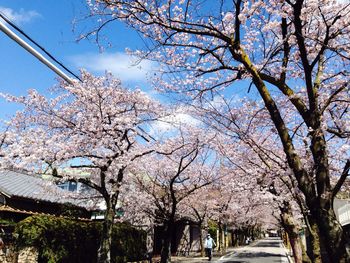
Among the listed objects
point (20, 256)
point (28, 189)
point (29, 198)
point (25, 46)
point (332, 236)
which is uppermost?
point (25, 46)

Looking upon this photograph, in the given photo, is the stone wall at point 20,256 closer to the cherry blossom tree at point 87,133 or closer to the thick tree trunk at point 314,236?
the cherry blossom tree at point 87,133

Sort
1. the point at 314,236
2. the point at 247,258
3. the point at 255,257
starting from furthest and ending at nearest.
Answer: the point at 255,257
the point at 247,258
the point at 314,236

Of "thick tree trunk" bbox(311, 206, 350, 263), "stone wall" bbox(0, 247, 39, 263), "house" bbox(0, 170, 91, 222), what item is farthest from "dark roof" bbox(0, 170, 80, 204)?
"thick tree trunk" bbox(311, 206, 350, 263)

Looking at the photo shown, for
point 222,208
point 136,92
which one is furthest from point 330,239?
point 222,208

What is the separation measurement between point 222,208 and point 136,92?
24.1 meters

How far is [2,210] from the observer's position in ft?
54.9

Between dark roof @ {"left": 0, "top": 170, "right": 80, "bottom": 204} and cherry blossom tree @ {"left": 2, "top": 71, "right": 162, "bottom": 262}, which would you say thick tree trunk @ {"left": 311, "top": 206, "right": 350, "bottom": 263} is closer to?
cherry blossom tree @ {"left": 2, "top": 71, "right": 162, "bottom": 262}

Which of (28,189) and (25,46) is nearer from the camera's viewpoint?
(25,46)

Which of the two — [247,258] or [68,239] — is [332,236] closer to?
[68,239]

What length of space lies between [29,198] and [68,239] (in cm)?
482

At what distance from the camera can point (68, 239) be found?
16.5m

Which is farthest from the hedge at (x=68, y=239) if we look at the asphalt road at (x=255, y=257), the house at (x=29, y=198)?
the asphalt road at (x=255, y=257)

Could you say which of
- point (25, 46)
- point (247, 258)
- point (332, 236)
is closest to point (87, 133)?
point (25, 46)

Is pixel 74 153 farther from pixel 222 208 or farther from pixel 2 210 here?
pixel 222 208
